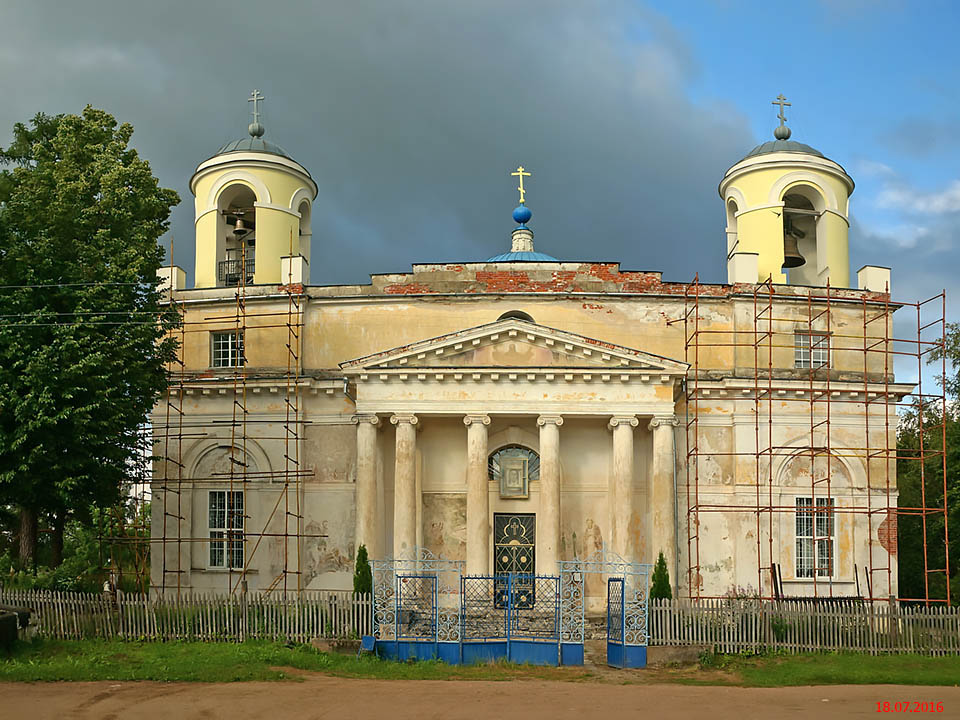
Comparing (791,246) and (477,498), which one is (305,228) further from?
(791,246)

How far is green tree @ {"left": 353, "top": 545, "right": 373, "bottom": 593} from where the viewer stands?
24.2m

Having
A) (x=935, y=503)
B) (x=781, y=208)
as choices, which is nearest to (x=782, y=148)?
(x=781, y=208)

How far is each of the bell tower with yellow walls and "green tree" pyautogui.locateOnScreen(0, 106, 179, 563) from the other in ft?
12.0

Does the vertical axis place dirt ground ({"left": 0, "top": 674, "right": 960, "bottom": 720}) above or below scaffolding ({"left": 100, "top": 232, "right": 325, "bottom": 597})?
below

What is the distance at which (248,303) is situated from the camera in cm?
2933

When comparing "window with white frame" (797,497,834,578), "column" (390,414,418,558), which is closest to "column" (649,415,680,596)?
"window with white frame" (797,497,834,578)

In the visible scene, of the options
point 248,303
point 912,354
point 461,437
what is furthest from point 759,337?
point 248,303

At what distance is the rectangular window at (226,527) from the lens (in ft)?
93.0

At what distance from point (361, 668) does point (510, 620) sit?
132 inches

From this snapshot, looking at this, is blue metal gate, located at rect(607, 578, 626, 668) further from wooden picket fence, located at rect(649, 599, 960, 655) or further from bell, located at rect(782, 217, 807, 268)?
bell, located at rect(782, 217, 807, 268)

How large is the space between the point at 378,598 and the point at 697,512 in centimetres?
915

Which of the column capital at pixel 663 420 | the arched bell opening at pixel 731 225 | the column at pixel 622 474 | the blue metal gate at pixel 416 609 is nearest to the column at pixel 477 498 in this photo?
the blue metal gate at pixel 416 609

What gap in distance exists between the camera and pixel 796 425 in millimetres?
27891

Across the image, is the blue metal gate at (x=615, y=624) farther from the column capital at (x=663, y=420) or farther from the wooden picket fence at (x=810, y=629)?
the column capital at (x=663, y=420)
